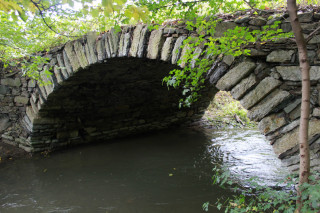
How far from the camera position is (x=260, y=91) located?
6.82 feet

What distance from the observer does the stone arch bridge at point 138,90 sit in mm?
1975

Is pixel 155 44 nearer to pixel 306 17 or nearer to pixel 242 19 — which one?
pixel 242 19

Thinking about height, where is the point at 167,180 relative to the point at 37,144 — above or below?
below

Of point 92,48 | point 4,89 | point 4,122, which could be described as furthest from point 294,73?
point 4,122

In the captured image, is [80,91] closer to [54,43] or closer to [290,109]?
[54,43]

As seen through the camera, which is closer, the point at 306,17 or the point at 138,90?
the point at 306,17

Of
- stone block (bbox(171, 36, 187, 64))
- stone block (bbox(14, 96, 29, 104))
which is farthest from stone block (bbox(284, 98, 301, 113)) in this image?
stone block (bbox(14, 96, 29, 104))

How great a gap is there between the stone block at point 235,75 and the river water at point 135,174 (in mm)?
1497

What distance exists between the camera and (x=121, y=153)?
5.14m

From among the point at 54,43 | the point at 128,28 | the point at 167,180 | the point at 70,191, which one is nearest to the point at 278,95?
the point at 128,28

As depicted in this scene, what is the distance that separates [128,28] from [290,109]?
2.13 meters

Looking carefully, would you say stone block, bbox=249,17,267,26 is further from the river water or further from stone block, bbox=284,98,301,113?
the river water

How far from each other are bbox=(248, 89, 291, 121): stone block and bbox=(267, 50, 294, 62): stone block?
0.86ft

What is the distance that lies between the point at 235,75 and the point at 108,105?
4035mm
